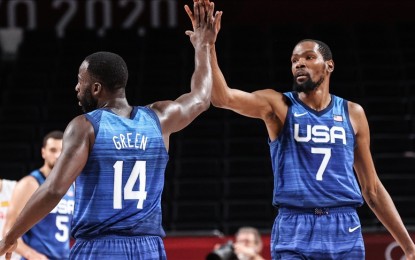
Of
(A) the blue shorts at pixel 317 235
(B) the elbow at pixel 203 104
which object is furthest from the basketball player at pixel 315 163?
(B) the elbow at pixel 203 104

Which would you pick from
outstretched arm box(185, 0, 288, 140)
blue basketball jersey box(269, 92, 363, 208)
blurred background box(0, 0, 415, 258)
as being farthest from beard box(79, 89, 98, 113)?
blurred background box(0, 0, 415, 258)

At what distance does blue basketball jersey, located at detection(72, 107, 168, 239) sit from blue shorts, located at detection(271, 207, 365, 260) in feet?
3.88

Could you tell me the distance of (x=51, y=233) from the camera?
23.0ft

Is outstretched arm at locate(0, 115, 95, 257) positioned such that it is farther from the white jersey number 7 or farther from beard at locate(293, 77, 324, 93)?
beard at locate(293, 77, 324, 93)

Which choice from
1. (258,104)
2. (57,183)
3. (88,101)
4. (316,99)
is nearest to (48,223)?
(258,104)

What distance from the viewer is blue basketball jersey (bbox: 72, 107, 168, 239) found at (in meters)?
3.64

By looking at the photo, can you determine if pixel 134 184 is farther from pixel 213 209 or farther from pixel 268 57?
pixel 268 57

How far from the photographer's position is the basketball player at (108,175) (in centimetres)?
353

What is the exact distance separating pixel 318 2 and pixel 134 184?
32.6 ft

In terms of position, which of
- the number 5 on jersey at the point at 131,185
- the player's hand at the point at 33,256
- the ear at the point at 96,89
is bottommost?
the player's hand at the point at 33,256

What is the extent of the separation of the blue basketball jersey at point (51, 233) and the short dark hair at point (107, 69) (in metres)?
3.34

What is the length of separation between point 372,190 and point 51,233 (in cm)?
303

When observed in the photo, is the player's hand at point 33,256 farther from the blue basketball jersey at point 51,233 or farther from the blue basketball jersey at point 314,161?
the blue basketball jersey at point 314,161

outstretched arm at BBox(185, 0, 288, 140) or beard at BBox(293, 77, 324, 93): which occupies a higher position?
beard at BBox(293, 77, 324, 93)
